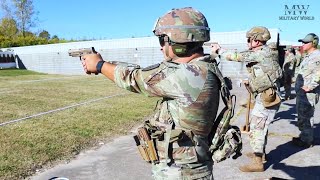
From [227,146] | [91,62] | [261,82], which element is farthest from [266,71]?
[91,62]

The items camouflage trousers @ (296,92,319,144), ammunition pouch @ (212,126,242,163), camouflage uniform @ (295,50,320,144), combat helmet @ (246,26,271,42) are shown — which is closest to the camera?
ammunition pouch @ (212,126,242,163)

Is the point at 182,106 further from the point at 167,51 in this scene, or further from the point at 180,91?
the point at 167,51

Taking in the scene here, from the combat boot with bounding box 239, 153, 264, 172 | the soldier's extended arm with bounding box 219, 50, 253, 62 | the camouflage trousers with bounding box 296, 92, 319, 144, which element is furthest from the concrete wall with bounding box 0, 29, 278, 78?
the combat boot with bounding box 239, 153, 264, 172

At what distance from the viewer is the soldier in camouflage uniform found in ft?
6.55

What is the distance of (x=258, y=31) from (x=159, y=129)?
9.37ft

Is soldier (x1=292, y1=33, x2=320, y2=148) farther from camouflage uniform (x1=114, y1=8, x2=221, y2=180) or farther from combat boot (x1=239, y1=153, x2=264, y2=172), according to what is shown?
camouflage uniform (x1=114, y1=8, x2=221, y2=180)

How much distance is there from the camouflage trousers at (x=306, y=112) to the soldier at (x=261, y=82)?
49.9 inches

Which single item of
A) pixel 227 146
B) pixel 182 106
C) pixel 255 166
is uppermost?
pixel 182 106

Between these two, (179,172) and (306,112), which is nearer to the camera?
(179,172)

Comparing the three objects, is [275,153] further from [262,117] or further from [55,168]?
[55,168]

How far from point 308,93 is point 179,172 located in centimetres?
406

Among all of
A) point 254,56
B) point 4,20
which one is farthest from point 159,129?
point 4,20

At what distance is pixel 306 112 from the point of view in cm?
546

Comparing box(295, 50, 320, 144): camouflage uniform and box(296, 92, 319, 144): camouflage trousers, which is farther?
box(296, 92, 319, 144): camouflage trousers
